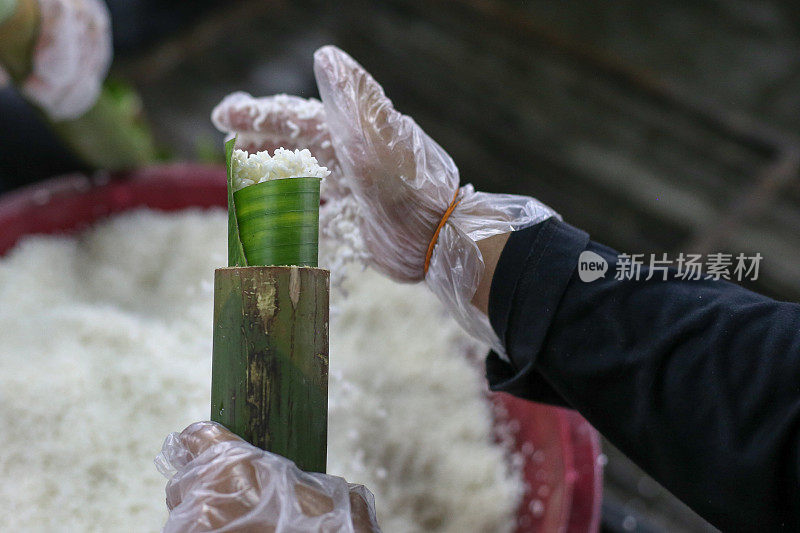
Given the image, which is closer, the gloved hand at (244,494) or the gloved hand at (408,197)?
the gloved hand at (244,494)

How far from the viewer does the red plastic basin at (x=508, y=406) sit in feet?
3.31

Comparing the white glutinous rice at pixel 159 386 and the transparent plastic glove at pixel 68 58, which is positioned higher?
the transparent plastic glove at pixel 68 58

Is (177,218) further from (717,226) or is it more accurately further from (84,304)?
(717,226)

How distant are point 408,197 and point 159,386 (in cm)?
49

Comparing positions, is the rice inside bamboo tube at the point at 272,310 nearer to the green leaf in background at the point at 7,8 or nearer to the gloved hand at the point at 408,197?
the gloved hand at the point at 408,197

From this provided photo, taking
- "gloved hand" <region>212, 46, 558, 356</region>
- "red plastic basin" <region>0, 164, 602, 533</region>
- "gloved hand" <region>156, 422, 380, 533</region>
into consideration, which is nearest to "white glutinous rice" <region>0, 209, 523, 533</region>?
"red plastic basin" <region>0, 164, 602, 533</region>

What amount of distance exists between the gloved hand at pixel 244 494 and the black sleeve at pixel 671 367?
0.90 ft

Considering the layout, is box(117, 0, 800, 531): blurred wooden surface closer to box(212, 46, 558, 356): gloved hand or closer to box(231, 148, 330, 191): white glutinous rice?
box(212, 46, 558, 356): gloved hand

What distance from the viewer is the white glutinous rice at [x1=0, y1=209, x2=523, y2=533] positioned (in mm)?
861

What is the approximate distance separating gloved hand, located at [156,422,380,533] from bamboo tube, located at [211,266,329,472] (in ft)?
0.07

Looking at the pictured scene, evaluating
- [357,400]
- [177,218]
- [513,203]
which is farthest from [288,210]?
[177,218]

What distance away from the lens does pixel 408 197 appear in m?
0.73

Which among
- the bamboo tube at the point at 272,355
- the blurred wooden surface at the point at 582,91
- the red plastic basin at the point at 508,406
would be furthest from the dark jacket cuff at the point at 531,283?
the blurred wooden surface at the point at 582,91

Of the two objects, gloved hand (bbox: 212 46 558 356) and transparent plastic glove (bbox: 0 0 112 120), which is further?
transparent plastic glove (bbox: 0 0 112 120)
